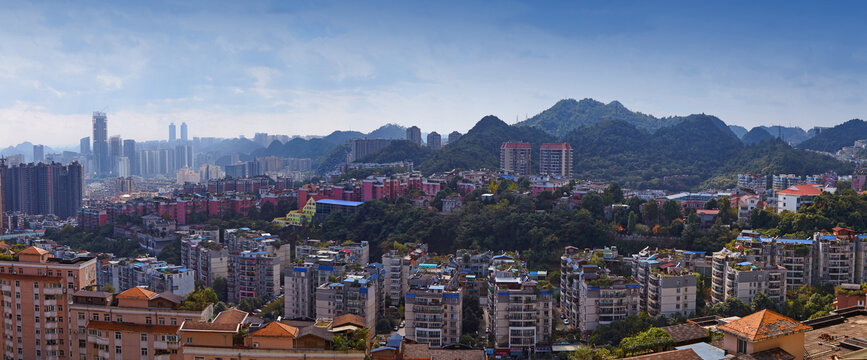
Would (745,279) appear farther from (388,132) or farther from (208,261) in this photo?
(388,132)

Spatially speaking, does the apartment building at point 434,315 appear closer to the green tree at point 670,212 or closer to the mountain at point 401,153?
the green tree at point 670,212

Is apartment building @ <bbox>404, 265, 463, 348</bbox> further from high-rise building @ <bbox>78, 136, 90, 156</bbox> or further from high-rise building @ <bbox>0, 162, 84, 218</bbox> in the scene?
high-rise building @ <bbox>78, 136, 90, 156</bbox>

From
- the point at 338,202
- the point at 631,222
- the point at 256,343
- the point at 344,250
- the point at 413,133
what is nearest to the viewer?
the point at 256,343

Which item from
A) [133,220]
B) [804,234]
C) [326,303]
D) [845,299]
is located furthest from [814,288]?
[133,220]

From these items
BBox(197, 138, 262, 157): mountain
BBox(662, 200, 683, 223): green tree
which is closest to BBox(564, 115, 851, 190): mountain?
BBox(662, 200, 683, 223): green tree

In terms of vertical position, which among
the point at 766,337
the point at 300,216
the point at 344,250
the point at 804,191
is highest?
the point at 804,191

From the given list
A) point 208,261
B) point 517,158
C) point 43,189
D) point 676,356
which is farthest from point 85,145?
point 676,356
